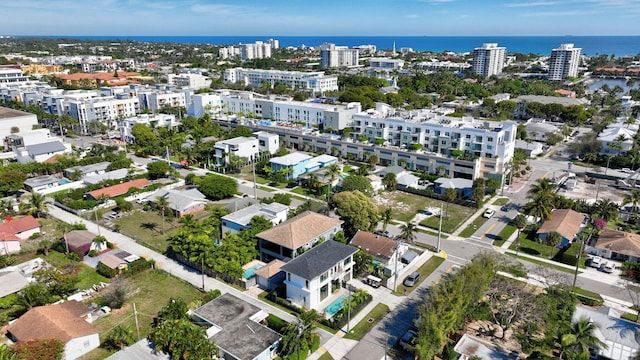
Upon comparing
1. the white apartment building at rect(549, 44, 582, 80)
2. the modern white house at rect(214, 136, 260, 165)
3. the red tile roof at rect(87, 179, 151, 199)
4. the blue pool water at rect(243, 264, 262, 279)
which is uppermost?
the white apartment building at rect(549, 44, 582, 80)

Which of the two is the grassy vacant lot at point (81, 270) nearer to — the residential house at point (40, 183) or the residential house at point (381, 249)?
the residential house at point (40, 183)

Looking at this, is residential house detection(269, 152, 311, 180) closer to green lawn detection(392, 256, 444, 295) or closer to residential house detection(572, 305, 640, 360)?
green lawn detection(392, 256, 444, 295)

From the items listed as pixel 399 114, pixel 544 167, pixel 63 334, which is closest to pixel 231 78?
pixel 399 114

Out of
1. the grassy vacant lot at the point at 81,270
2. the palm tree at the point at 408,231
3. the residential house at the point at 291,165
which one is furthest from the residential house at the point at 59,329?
the residential house at the point at 291,165

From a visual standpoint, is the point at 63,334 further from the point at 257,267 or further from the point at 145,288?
the point at 257,267

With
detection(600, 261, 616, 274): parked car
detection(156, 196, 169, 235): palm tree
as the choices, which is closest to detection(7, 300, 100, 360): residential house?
detection(156, 196, 169, 235): palm tree

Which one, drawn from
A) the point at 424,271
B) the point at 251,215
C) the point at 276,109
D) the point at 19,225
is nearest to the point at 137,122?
the point at 276,109
